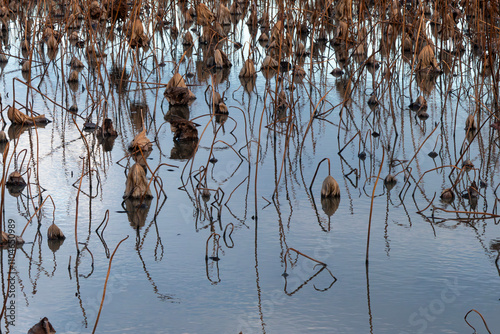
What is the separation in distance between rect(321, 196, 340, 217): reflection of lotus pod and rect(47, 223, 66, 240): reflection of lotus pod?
1037mm

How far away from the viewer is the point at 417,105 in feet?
15.9

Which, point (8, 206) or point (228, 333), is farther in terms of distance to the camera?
point (8, 206)

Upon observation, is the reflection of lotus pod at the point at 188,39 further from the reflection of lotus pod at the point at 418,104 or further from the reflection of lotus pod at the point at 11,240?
the reflection of lotus pod at the point at 11,240

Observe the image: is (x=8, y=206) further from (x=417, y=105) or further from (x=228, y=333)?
(x=417, y=105)

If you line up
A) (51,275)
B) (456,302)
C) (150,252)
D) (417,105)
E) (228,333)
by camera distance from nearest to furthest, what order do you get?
(228,333), (456,302), (51,275), (150,252), (417,105)

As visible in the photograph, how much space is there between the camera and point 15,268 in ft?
8.25

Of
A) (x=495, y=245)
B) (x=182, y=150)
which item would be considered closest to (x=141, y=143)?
(x=182, y=150)

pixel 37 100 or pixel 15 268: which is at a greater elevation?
pixel 37 100

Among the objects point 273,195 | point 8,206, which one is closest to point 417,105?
point 273,195

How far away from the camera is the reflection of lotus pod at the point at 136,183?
3.17 metres

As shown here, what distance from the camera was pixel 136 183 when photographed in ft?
10.5

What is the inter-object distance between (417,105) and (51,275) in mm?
3003

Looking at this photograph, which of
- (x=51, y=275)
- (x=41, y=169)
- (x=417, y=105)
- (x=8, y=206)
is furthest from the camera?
(x=417, y=105)

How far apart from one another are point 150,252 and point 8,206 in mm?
799
